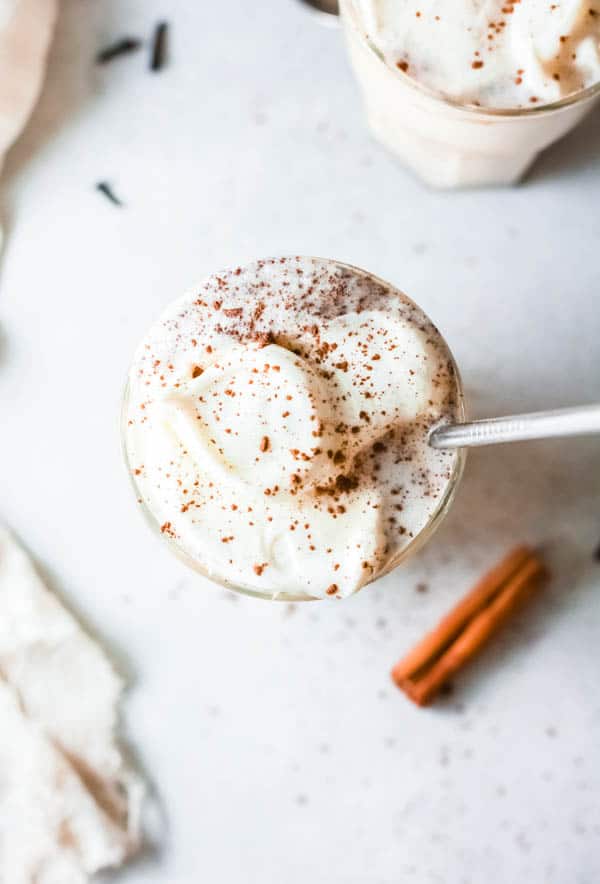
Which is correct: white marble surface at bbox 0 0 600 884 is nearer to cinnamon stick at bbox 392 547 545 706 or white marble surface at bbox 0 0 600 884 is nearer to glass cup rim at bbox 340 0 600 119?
cinnamon stick at bbox 392 547 545 706

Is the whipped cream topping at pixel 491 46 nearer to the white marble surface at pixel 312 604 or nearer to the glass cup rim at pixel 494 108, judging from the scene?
the glass cup rim at pixel 494 108

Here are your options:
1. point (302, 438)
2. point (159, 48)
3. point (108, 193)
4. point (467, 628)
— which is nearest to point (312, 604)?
point (467, 628)

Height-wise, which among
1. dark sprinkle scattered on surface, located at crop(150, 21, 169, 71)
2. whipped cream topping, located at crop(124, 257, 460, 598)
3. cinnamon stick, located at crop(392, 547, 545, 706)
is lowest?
cinnamon stick, located at crop(392, 547, 545, 706)

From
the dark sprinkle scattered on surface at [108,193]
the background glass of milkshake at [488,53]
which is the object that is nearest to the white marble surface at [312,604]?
the dark sprinkle scattered on surface at [108,193]

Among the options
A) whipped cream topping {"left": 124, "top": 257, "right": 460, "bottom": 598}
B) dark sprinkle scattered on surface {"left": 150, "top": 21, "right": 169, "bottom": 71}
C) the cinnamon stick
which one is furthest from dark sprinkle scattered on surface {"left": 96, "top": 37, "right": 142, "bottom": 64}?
the cinnamon stick

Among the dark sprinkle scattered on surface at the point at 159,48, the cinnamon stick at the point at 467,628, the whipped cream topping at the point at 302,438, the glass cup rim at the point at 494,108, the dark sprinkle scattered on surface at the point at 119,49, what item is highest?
the dark sprinkle scattered on surface at the point at 119,49

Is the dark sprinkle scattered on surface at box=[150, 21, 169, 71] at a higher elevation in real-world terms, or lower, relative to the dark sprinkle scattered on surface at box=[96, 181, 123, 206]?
higher

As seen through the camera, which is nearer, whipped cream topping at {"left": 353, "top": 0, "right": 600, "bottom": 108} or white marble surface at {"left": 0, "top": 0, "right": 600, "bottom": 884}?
whipped cream topping at {"left": 353, "top": 0, "right": 600, "bottom": 108}
